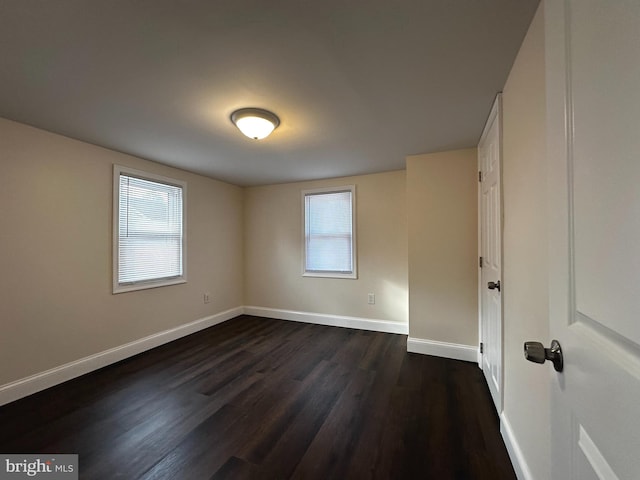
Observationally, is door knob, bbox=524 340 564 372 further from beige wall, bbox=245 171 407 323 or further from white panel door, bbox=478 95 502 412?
beige wall, bbox=245 171 407 323

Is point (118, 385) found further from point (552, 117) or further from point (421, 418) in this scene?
point (552, 117)

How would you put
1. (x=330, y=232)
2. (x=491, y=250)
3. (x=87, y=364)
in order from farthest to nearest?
(x=330, y=232) → (x=87, y=364) → (x=491, y=250)

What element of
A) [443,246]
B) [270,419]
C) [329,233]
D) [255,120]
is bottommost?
[270,419]

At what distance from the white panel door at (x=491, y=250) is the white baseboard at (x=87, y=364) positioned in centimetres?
340

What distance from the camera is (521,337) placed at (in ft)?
4.45

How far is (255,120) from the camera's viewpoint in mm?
1918

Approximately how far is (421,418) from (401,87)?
220cm

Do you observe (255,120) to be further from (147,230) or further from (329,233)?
(329,233)

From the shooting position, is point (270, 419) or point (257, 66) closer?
point (257, 66)

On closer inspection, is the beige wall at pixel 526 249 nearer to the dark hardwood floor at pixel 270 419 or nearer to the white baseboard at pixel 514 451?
the white baseboard at pixel 514 451

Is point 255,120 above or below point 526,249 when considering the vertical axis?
above

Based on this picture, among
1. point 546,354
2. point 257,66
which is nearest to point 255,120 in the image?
point 257,66

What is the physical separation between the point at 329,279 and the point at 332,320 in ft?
1.96

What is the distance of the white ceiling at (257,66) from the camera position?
3.67 ft
